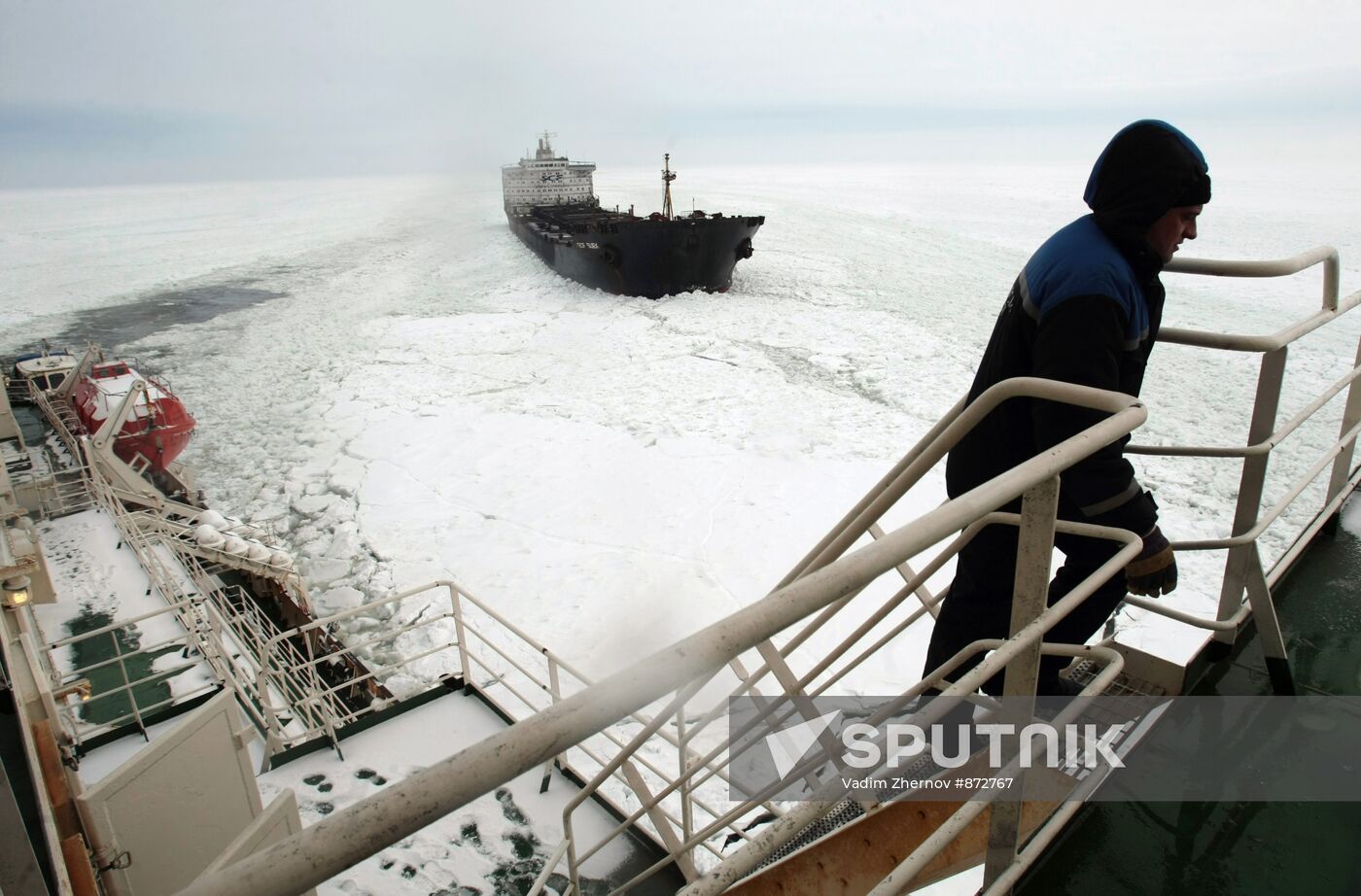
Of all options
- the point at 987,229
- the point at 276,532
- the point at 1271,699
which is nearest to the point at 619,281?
the point at 276,532

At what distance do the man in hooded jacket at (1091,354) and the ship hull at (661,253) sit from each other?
705 inches

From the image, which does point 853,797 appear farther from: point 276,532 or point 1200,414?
point 1200,414

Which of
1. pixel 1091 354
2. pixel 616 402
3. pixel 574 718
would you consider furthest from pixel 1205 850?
pixel 616 402

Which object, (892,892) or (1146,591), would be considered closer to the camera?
(892,892)

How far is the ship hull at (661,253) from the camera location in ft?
62.1

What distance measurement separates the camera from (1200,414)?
33.0 feet

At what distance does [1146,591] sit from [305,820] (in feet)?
10.7

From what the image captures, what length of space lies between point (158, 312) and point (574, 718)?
27483 mm

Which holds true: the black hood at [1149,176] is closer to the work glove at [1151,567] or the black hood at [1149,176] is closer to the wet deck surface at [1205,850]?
the work glove at [1151,567]

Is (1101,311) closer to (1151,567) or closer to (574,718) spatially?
(1151,567)

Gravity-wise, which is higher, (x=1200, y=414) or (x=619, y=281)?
(x=619, y=281)

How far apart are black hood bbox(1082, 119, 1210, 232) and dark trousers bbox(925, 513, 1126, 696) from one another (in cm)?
63

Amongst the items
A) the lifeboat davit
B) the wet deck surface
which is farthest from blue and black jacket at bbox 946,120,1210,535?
the lifeboat davit

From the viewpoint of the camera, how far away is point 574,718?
62 centimetres
